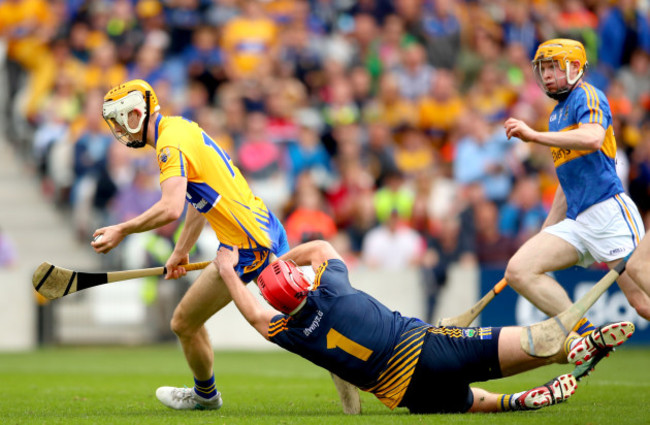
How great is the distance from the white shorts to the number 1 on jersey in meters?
2.00

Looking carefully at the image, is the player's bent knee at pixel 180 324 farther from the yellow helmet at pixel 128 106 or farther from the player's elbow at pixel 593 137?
the player's elbow at pixel 593 137

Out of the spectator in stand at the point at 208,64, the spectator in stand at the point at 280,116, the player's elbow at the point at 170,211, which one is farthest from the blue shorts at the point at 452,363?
the spectator in stand at the point at 208,64

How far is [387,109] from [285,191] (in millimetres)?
2439

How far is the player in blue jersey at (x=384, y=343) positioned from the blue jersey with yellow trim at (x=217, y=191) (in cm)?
72

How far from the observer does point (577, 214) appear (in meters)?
7.73

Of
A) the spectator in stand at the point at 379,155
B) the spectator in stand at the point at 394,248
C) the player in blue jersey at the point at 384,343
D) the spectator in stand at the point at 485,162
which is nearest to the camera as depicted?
the player in blue jersey at the point at 384,343

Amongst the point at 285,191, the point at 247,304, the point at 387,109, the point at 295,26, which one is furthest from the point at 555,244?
the point at 295,26

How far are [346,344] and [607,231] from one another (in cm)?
231

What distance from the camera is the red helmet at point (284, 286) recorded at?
6.39m

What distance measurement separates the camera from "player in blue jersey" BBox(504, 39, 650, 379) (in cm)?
757

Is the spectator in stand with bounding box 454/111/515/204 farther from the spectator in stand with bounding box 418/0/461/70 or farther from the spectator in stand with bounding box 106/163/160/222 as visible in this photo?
the spectator in stand with bounding box 106/163/160/222

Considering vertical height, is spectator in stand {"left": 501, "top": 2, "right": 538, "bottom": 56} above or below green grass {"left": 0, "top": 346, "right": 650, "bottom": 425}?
above

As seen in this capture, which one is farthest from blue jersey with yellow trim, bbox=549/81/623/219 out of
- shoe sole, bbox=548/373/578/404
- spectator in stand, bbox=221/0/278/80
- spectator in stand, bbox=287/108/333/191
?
spectator in stand, bbox=221/0/278/80

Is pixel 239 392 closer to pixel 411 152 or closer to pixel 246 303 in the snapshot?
pixel 246 303
